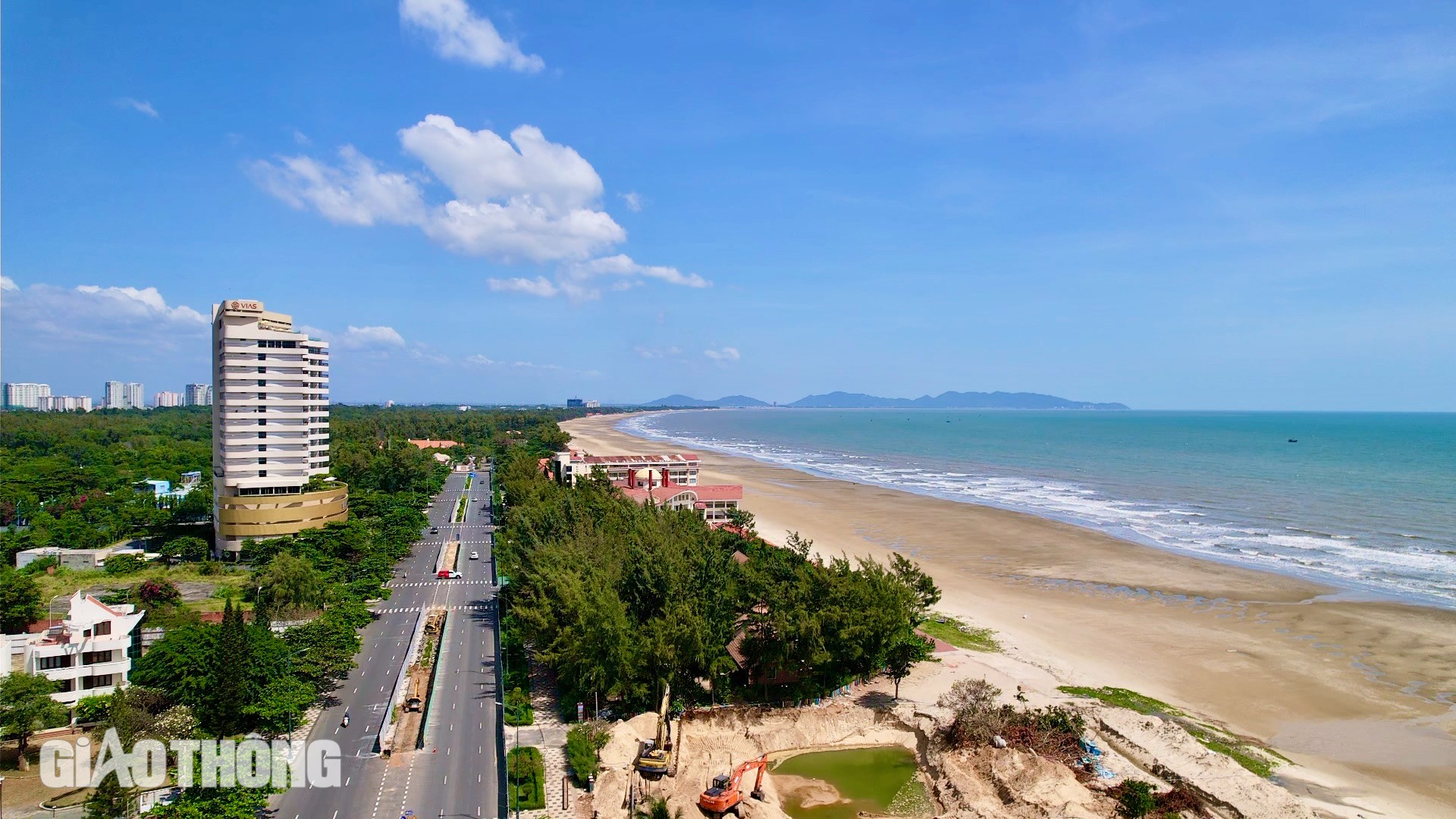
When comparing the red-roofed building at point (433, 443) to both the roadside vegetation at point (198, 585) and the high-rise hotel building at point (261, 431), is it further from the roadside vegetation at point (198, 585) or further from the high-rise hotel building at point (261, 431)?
the high-rise hotel building at point (261, 431)

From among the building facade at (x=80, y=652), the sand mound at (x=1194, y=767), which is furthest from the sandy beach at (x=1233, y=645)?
the building facade at (x=80, y=652)

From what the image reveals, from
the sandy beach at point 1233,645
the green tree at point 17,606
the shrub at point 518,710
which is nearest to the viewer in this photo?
the sandy beach at point 1233,645

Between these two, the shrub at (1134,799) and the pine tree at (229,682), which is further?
the pine tree at (229,682)

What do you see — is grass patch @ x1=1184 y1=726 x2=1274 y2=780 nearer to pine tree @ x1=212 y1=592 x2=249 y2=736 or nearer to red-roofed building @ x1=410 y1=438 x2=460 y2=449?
pine tree @ x1=212 y1=592 x2=249 y2=736

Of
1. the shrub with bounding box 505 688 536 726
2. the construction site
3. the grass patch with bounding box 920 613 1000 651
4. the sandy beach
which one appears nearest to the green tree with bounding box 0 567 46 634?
the shrub with bounding box 505 688 536 726

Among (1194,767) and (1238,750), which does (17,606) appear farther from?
(1238,750)

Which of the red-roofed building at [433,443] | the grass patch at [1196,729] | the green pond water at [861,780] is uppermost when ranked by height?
the red-roofed building at [433,443]

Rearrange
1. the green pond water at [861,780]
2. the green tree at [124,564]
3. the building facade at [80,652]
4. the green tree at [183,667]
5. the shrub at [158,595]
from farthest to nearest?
the green tree at [124,564] → the shrub at [158,595] → the building facade at [80,652] → the green tree at [183,667] → the green pond water at [861,780]

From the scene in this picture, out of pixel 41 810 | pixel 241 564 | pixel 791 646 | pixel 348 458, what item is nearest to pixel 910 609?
pixel 791 646
